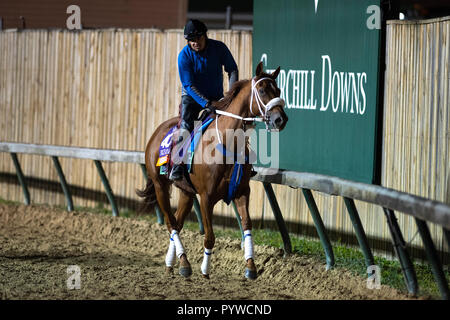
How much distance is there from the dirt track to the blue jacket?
181 cm

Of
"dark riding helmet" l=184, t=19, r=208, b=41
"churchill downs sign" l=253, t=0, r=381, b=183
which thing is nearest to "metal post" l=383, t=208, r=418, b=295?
"churchill downs sign" l=253, t=0, r=381, b=183

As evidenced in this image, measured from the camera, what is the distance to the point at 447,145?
8.52 m

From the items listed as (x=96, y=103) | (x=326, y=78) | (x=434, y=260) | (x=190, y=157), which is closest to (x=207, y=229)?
(x=190, y=157)

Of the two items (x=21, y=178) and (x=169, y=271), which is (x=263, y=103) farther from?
(x=21, y=178)

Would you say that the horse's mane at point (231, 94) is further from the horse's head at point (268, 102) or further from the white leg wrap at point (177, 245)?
the white leg wrap at point (177, 245)

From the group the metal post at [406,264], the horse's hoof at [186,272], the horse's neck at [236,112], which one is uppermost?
the horse's neck at [236,112]

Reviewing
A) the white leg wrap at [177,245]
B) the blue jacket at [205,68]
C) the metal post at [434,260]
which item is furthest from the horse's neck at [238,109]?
the metal post at [434,260]

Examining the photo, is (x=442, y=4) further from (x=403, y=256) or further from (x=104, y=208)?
(x=403, y=256)

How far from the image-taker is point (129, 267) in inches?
381

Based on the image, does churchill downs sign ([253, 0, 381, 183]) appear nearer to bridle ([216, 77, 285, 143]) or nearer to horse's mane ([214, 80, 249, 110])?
bridle ([216, 77, 285, 143])

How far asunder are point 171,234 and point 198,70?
1.74 metres

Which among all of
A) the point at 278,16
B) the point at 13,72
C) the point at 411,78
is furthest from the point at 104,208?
→ the point at 411,78

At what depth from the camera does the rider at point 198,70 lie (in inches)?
363

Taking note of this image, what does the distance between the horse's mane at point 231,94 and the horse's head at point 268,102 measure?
328 mm
